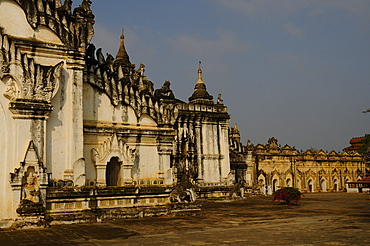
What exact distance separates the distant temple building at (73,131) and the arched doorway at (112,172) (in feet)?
0.16

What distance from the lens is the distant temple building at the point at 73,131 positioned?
53.9ft

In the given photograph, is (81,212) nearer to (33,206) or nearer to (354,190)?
(33,206)

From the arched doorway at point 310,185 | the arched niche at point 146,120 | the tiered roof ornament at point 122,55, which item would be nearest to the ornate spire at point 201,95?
the tiered roof ornament at point 122,55

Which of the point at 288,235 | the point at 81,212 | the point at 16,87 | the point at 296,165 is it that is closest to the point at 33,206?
the point at 81,212

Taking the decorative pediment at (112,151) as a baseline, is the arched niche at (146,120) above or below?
above

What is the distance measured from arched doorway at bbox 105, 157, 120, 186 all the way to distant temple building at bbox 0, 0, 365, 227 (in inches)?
1.9

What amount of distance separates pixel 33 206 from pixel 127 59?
98.0ft

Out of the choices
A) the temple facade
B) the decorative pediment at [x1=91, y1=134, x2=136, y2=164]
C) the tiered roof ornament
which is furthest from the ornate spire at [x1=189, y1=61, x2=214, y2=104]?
the decorative pediment at [x1=91, y1=134, x2=136, y2=164]

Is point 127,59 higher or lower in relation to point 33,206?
higher

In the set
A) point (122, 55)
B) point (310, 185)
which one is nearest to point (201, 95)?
point (122, 55)

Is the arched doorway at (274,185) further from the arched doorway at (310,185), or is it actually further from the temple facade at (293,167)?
the arched doorway at (310,185)

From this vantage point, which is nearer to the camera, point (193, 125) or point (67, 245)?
point (67, 245)

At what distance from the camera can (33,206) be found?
1594 cm

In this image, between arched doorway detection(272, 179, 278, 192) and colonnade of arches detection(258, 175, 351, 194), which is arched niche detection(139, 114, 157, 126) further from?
arched doorway detection(272, 179, 278, 192)
